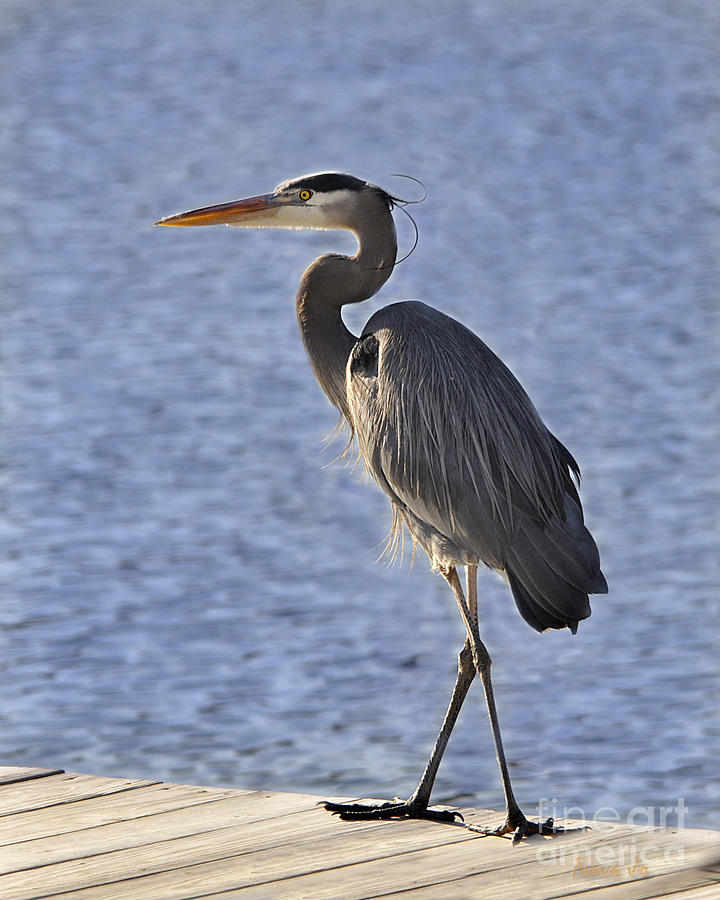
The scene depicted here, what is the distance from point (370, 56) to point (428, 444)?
14.2 m

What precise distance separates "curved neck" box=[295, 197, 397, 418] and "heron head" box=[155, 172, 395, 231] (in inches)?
0.9

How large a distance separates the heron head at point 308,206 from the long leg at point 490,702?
0.85 meters

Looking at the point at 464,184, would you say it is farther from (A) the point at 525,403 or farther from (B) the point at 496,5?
(A) the point at 525,403

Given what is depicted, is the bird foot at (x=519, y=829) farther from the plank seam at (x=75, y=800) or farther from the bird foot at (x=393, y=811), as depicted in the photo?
the plank seam at (x=75, y=800)

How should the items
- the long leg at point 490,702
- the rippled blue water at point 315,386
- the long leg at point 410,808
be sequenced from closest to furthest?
the long leg at point 490,702 < the long leg at point 410,808 < the rippled blue water at point 315,386

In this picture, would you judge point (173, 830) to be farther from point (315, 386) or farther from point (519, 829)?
point (315, 386)

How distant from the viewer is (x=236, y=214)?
3947 mm

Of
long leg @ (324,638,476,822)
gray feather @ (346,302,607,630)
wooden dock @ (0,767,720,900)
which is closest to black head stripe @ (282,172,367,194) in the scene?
gray feather @ (346,302,607,630)

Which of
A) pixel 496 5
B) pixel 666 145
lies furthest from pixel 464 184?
pixel 496 5

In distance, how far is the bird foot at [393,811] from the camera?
129 inches

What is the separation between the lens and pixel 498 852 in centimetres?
303

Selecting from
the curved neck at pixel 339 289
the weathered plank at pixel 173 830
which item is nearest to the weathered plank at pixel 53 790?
the weathered plank at pixel 173 830

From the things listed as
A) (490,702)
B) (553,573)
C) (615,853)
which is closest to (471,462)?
(553,573)

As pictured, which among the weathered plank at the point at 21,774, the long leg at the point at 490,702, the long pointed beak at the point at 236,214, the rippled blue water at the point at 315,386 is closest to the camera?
the long leg at the point at 490,702
